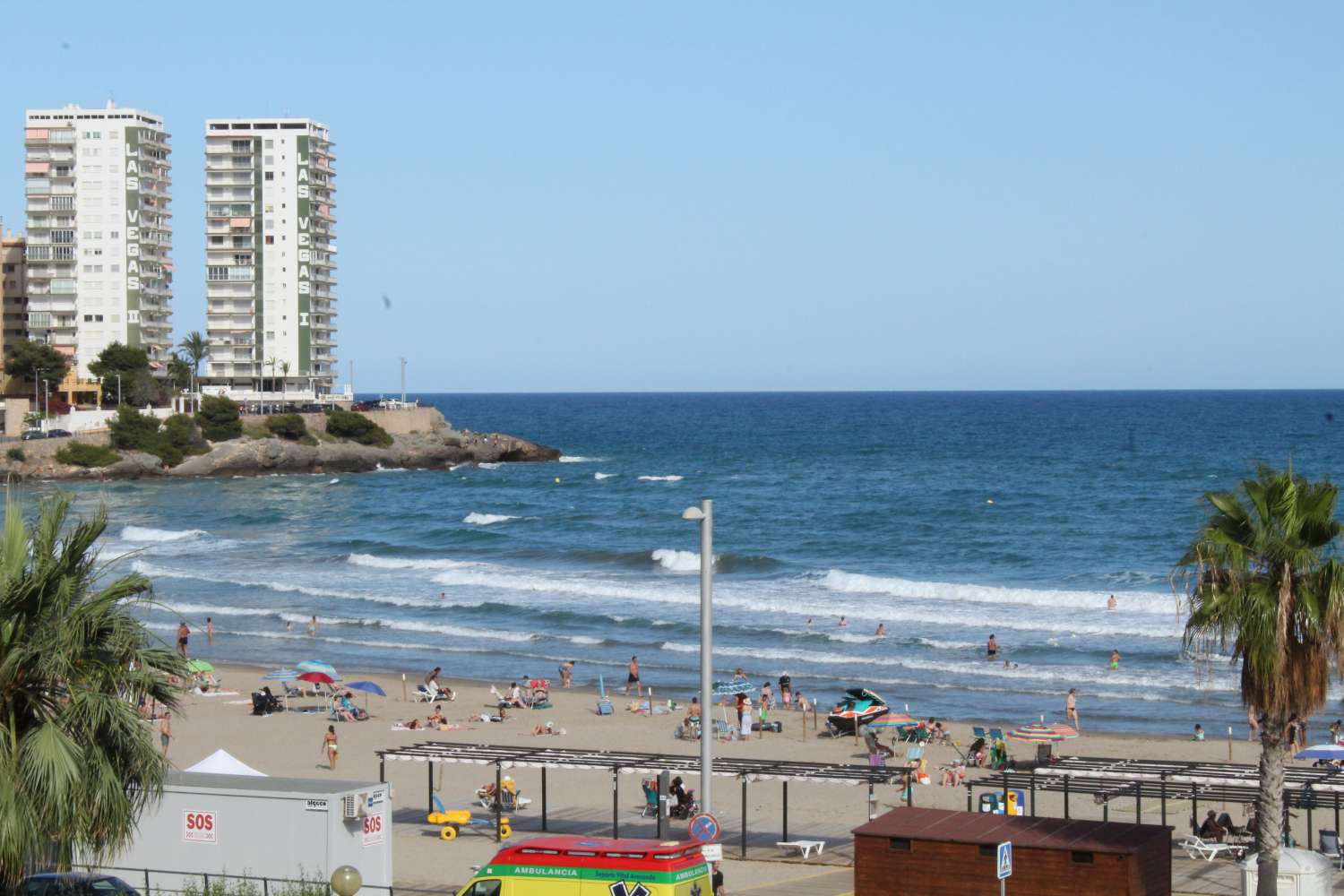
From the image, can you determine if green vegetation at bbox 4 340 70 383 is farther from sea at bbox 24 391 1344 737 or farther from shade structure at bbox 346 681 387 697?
shade structure at bbox 346 681 387 697

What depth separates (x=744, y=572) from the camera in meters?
64.1

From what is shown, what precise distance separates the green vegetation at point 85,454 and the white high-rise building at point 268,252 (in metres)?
32.6

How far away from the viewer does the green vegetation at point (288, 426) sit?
11694 cm

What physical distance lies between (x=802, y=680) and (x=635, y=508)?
49797mm

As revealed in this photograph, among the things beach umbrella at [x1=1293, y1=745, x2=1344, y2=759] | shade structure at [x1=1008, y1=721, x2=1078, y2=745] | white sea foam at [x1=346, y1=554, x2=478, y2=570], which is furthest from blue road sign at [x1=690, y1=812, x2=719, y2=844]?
white sea foam at [x1=346, y1=554, x2=478, y2=570]

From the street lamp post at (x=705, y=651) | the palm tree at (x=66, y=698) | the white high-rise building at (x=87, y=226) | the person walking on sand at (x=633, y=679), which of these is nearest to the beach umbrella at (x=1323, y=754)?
the street lamp post at (x=705, y=651)

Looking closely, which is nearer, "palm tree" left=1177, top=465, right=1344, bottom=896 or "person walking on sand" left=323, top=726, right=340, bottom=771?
"palm tree" left=1177, top=465, right=1344, bottom=896

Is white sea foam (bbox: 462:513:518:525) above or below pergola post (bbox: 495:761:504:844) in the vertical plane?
above

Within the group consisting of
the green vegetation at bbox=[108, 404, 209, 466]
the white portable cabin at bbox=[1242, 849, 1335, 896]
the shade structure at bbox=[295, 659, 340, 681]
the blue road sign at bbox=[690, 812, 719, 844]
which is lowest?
the shade structure at bbox=[295, 659, 340, 681]

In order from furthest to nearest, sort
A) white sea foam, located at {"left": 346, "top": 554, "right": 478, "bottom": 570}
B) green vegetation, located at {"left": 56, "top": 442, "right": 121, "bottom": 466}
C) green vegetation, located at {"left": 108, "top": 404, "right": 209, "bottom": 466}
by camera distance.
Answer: green vegetation, located at {"left": 108, "top": 404, "right": 209, "bottom": 466} → green vegetation, located at {"left": 56, "top": 442, "right": 121, "bottom": 466} → white sea foam, located at {"left": 346, "top": 554, "right": 478, "bottom": 570}

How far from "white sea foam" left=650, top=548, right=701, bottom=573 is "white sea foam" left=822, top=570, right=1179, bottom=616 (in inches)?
247

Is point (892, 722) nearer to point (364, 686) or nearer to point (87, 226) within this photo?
point (364, 686)

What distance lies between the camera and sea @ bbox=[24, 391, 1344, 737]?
42.4 metres

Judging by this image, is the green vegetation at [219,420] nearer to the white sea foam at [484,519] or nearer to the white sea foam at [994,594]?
the white sea foam at [484,519]
